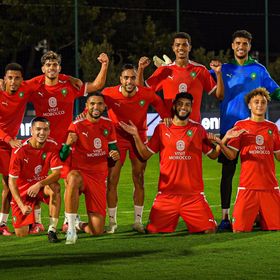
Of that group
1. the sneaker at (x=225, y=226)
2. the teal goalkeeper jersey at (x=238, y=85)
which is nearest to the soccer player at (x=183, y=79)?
the teal goalkeeper jersey at (x=238, y=85)

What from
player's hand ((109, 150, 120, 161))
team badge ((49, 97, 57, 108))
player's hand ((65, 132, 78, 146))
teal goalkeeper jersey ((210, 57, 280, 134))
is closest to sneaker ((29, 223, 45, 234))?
player's hand ((65, 132, 78, 146))

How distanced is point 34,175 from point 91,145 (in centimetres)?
69

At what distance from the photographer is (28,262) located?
902 cm

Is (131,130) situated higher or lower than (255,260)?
higher

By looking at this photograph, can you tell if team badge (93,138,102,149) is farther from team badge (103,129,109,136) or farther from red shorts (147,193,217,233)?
red shorts (147,193,217,233)

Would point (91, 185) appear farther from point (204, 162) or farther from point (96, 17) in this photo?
point (96, 17)

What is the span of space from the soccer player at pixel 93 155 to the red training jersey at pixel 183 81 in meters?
0.92

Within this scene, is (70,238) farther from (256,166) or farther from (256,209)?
(256,166)

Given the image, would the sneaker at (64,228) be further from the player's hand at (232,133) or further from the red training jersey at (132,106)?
the player's hand at (232,133)

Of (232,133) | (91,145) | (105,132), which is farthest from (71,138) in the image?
(232,133)

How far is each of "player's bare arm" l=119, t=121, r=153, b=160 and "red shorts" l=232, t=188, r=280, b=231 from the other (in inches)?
42.7

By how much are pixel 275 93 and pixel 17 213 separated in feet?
10.3

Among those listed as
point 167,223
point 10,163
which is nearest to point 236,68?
point 167,223

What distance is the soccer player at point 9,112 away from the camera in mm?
11180
